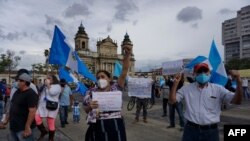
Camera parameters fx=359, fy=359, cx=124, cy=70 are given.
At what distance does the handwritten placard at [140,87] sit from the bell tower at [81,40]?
102884mm

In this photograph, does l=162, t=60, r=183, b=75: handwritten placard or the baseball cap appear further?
l=162, t=60, r=183, b=75: handwritten placard

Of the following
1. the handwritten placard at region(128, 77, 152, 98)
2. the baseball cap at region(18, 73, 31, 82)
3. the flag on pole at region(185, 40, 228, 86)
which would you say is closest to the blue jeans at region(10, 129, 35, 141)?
the baseball cap at region(18, 73, 31, 82)

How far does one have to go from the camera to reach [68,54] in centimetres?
1055

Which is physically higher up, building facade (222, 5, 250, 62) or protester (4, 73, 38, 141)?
building facade (222, 5, 250, 62)

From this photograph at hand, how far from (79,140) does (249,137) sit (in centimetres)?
595

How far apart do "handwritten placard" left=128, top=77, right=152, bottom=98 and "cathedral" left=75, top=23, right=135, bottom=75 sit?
9594 centimetres

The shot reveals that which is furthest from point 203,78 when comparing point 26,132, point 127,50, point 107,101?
point 26,132

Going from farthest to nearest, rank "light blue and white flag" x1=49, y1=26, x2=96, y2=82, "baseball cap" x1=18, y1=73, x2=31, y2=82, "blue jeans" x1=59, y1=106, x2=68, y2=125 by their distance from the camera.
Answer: "blue jeans" x1=59, y1=106, x2=68, y2=125, "light blue and white flag" x1=49, y1=26, x2=96, y2=82, "baseball cap" x1=18, y1=73, x2=31, y2=82

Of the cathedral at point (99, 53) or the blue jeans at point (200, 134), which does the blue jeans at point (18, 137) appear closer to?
the blue jeans at point (200, 134)

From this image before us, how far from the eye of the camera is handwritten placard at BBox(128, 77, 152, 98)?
13.3 m

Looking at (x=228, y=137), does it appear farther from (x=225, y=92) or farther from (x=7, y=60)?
(x=7, y=60)

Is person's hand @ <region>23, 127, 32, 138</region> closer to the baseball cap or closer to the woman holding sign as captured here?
the baseball cap

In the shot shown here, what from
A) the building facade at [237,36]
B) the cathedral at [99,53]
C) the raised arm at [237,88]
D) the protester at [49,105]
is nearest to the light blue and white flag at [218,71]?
the protester at [49,105]

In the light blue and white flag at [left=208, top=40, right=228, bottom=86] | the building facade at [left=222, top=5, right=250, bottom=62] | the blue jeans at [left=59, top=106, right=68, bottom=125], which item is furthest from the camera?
the building facade at [left=222, top=5, right=250, bottom=62]
